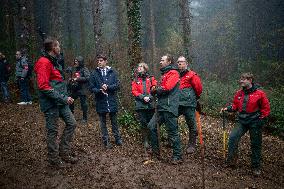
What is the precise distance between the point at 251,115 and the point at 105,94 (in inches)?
Answer: 140

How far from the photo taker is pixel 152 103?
8.05 meters

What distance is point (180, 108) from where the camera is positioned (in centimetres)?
827

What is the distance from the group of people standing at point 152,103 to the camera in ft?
21.7

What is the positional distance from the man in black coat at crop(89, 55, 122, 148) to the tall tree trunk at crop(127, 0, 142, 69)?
1.96 meters

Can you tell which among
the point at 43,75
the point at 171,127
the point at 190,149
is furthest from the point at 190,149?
the point at 43,75

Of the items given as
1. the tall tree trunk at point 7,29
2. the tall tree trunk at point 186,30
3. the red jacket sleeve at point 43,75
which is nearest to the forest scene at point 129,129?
the red jacket sleeve at point 43,75

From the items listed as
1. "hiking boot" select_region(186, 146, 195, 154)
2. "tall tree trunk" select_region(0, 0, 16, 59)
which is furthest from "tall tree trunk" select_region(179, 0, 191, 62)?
"tall tree trunk" select_region(0, 0, 16, 59)

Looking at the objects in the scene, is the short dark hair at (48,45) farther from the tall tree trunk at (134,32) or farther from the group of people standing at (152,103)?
the tall tree trunk at (134,32)

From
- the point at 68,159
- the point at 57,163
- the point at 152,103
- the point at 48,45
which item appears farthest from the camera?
the point at 152,103

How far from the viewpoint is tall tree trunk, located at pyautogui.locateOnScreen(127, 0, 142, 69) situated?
10258 millimetres

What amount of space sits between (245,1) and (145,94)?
2136 cm

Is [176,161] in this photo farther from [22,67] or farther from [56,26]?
[56,26]

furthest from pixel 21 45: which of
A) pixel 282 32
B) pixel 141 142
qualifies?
pixel 282 32

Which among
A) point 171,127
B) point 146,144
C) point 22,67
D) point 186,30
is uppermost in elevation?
point 186,30
